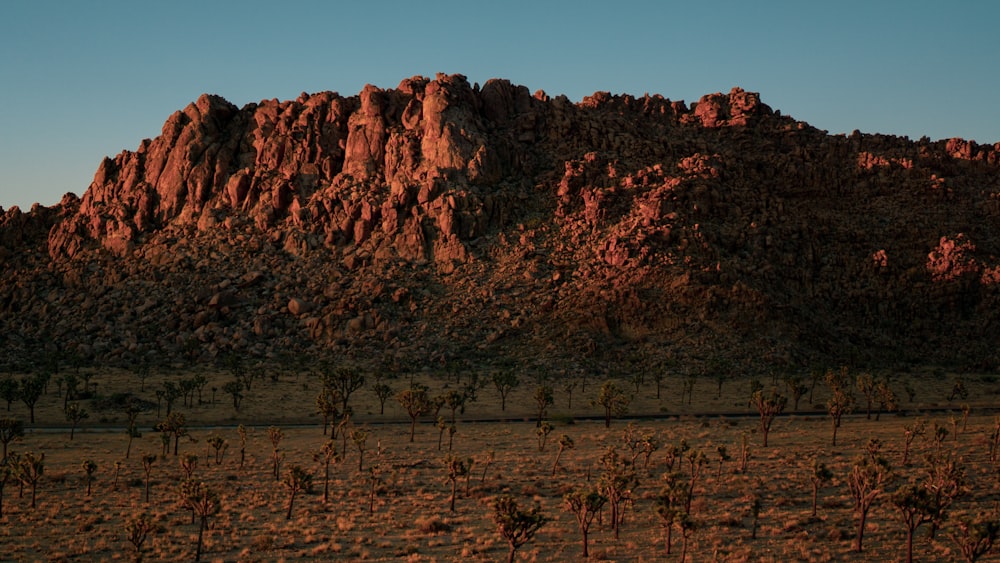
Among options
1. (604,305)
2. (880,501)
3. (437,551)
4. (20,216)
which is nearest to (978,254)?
(604,305)

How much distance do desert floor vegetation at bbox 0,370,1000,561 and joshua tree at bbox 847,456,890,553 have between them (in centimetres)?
23

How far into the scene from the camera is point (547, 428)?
62.2 m

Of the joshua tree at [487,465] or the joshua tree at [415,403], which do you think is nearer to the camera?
the joshua tree at [487,465]

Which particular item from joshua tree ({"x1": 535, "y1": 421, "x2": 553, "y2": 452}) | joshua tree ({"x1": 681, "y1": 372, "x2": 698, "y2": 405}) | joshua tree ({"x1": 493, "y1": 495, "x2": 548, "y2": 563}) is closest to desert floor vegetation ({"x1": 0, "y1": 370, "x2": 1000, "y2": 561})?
joshua tree ({"x1": 535, "y1": 421, "x2": 553, "y2": 452})

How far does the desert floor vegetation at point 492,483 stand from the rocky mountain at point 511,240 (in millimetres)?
22111

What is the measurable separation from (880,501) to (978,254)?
91674 mm

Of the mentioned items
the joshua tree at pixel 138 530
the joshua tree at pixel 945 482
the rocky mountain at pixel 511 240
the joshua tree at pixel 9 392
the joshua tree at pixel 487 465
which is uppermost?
the rocky mountain at pixel 511 240

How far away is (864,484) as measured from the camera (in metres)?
42.2

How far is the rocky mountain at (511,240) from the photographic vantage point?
367 feet

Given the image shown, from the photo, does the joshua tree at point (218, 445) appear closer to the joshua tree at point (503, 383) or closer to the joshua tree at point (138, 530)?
the joshua tree at point (138, 530)

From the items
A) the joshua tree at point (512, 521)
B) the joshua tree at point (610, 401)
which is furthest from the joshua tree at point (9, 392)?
the joshua tree at point (512, 521)

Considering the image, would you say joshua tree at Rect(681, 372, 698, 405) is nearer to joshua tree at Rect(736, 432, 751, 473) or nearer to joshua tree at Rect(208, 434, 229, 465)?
joshua tree at Rect(736, 432, 751, 473)

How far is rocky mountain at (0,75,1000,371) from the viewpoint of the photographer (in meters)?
112

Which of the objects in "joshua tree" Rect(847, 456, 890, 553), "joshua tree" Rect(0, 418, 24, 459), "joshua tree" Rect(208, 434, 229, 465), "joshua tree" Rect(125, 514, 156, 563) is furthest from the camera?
"joshua tree" Rect(0, 418, 24, 459)
